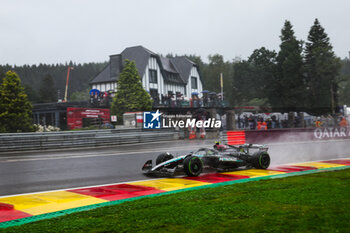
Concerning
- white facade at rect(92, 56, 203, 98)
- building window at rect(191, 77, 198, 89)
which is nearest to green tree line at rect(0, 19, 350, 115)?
building window at rect(191, 77, 198, 89)

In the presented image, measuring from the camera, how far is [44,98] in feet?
265

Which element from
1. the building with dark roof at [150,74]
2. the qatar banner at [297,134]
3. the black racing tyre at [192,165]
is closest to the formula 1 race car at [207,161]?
the black racing tyre at [192,165]

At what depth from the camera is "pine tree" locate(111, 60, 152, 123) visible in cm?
3975

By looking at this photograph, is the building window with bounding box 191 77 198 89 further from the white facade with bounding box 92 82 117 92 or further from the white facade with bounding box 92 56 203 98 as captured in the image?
the white facade with bounding box 92 82 117 92

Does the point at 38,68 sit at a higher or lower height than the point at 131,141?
higher

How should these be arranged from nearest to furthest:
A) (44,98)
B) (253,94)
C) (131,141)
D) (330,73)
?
(131,141)
(330,73)
(253,94)
(44,98)

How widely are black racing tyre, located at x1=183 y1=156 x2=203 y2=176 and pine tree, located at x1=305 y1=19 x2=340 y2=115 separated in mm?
42039

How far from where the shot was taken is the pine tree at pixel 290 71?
52219 mm

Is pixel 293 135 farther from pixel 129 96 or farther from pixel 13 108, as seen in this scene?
pixel 13 108

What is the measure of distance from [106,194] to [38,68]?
488 ft

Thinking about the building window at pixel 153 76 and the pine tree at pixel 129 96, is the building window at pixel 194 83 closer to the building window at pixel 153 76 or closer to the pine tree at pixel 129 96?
the building window at pixel 153 76

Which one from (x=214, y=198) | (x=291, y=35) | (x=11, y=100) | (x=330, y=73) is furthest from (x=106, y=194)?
(x=291, y=35)

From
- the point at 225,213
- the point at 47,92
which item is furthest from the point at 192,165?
the point at 47,92

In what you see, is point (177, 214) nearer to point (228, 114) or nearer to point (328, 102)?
point (228, 114)
